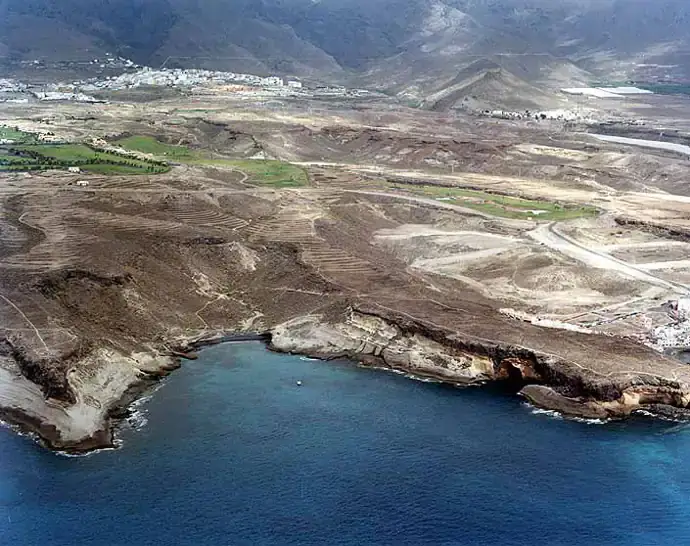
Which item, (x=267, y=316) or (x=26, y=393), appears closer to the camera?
(x=26, y=393)

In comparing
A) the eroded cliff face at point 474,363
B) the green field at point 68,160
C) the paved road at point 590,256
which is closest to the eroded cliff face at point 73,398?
the eroded cliff face at point 474,363

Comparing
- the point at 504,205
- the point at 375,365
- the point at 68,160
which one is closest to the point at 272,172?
the point at 68,160

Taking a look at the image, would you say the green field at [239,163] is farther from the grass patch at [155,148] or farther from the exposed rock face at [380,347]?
the exposed rock face at [380,347]

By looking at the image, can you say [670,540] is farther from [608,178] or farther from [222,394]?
[608,178]

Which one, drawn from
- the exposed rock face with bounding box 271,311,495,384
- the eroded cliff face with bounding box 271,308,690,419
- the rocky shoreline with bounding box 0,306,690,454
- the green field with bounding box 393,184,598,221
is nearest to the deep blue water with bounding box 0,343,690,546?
the rocky shoreline with bounding box 0,306,690,454

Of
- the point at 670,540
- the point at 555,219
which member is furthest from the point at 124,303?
the point at 555,219

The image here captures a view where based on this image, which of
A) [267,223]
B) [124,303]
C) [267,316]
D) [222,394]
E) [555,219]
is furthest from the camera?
[555,219]

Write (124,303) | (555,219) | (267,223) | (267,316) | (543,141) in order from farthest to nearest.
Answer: (543,141), (555,219), (267,223), (267,316), (124,303)
